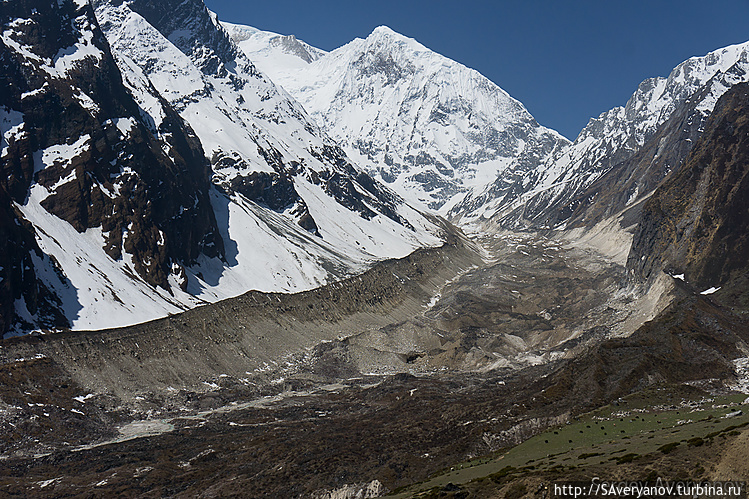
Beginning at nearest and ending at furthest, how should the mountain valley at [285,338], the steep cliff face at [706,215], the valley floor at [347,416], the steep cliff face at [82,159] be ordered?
the valley floor at [347,416]
the mountain valley at [285,338]
the steep cliff face at [706,215]
the steep cliff face at [82,159]

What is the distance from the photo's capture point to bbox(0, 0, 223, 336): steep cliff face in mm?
117375

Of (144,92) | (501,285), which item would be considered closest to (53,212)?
(144,92)

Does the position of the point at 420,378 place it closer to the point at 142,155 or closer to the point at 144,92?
the point at 142,155

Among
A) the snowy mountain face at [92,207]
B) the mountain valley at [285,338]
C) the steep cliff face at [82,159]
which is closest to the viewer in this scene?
the mountain valley at [285,338]

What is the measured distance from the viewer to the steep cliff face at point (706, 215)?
110 meters

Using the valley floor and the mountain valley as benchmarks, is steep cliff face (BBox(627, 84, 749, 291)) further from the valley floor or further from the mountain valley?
the valley floor

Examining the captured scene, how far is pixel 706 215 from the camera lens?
119m

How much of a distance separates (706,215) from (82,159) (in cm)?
11720

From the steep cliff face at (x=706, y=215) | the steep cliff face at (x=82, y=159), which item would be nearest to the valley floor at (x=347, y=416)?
the steep cliff face at (x=706, y=215)

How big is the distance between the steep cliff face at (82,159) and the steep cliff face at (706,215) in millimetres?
96056

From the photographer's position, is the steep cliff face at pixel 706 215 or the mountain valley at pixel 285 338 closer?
the mountain valley at pixel 285 338

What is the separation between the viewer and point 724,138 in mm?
131500

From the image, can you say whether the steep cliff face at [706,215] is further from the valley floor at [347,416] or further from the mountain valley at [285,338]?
the valley floor at [347,416]

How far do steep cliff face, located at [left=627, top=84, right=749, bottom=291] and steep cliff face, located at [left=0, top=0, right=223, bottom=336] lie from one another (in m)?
96.1
